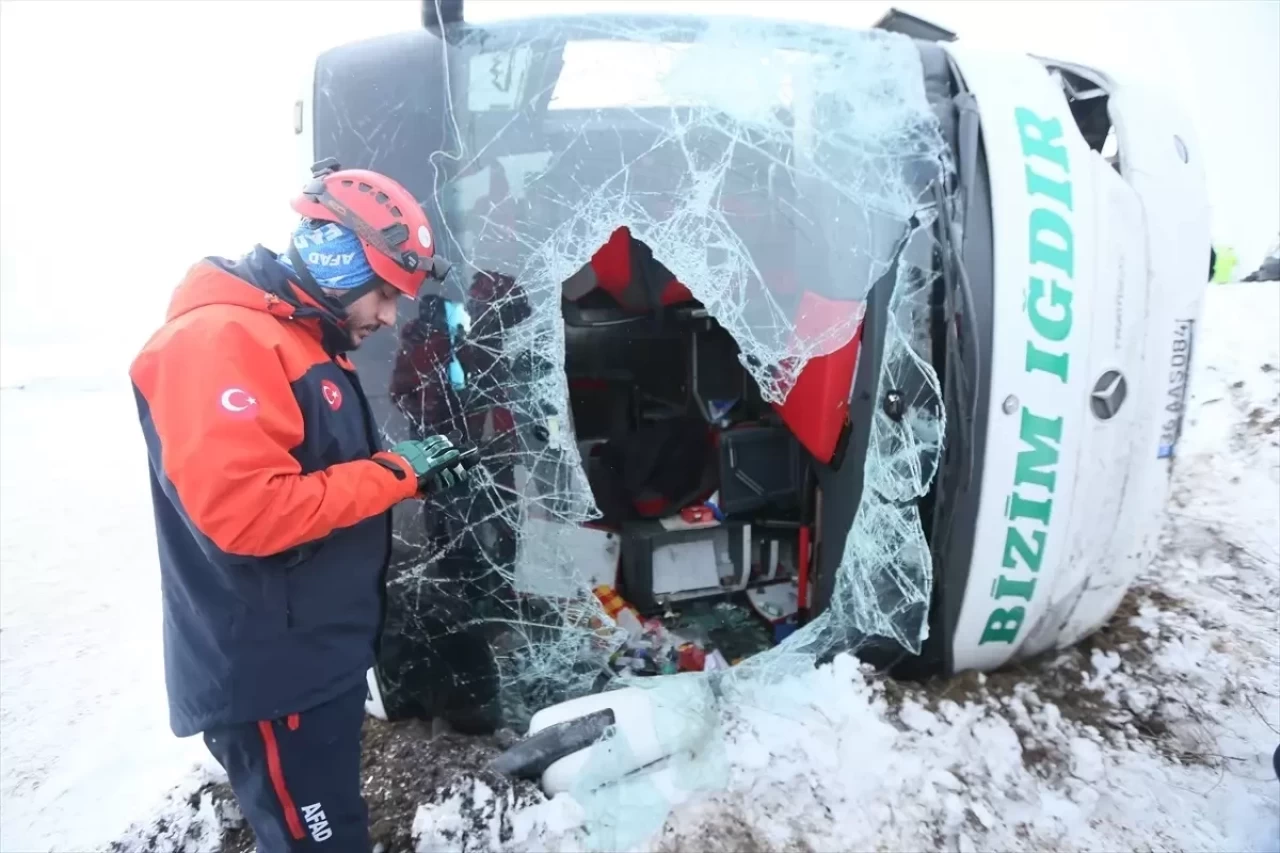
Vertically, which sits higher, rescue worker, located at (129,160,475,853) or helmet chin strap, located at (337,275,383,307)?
helmet chin strap, located at (337,275,383,307)

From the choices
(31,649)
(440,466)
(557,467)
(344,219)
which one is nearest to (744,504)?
(557,467)

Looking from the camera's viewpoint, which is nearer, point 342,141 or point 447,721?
point 342,141

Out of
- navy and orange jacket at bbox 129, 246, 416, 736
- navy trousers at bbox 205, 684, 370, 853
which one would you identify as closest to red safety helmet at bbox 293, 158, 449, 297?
navy and orange jacket at bbox 129, 246, 416, 736

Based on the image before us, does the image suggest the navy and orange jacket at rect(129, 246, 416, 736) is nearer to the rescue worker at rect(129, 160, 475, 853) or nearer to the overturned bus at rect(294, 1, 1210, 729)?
the rescue worker at rect(129, 160, 475, 853)

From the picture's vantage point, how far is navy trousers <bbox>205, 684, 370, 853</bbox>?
1603mm

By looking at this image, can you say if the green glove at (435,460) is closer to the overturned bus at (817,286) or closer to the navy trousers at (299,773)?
the overturned bus at (817,286)

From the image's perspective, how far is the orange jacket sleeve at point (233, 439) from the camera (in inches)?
50.2

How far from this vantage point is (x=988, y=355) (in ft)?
6.79

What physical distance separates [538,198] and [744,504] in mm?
1627

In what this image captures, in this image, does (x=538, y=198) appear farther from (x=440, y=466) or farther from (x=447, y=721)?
(x=447, y=721)

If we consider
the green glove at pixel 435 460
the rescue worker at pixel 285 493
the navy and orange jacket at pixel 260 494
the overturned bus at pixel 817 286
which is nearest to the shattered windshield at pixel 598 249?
the overturned bus at pixel 817 286

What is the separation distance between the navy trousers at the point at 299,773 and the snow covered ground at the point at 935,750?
47 cm

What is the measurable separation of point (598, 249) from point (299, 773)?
1.62m

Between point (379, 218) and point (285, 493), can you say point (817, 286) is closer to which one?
point (379, 218)
